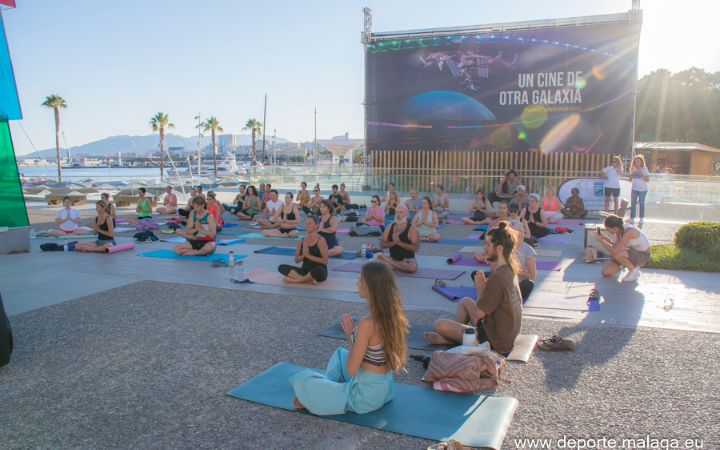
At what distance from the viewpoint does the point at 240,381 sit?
4.47 metres

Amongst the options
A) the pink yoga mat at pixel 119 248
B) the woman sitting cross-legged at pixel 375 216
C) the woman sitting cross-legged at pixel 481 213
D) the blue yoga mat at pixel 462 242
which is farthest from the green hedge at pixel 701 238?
the pink yoga mat at pixel 119 248

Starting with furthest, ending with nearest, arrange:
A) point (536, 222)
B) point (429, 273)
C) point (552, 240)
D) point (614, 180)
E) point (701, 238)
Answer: point (614, 180), point (552, 240), point (536, 222), point (701, 238), point (429, 273)

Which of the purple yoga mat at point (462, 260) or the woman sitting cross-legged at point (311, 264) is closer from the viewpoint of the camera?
the woman sitting cross-legged at point (311, 264)

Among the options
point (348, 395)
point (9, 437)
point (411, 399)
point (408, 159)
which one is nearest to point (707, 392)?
point (411, 399)

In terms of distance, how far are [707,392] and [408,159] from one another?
732 inches

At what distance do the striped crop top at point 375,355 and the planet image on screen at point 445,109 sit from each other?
19.2 meters

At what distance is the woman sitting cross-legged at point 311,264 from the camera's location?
8.02m

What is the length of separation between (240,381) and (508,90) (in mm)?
19101

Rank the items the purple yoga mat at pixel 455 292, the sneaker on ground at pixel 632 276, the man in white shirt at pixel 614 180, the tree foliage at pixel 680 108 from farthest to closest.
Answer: the tree foliage at pixel 680 108
the man in white shirt at pixel 614 180
the sneaker on ground at pixel 632 276
the purple yoga mat at pixel 455 292

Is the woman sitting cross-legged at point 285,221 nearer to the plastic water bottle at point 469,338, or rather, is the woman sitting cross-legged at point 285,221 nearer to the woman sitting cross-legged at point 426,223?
the woman sitting cross-legged at point 426,223

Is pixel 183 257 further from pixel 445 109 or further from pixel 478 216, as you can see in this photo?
pixel 445 109

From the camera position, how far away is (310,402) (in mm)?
3793

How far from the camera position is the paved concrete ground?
3.61m

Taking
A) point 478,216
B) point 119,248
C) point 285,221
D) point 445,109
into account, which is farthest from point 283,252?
point 445,109
